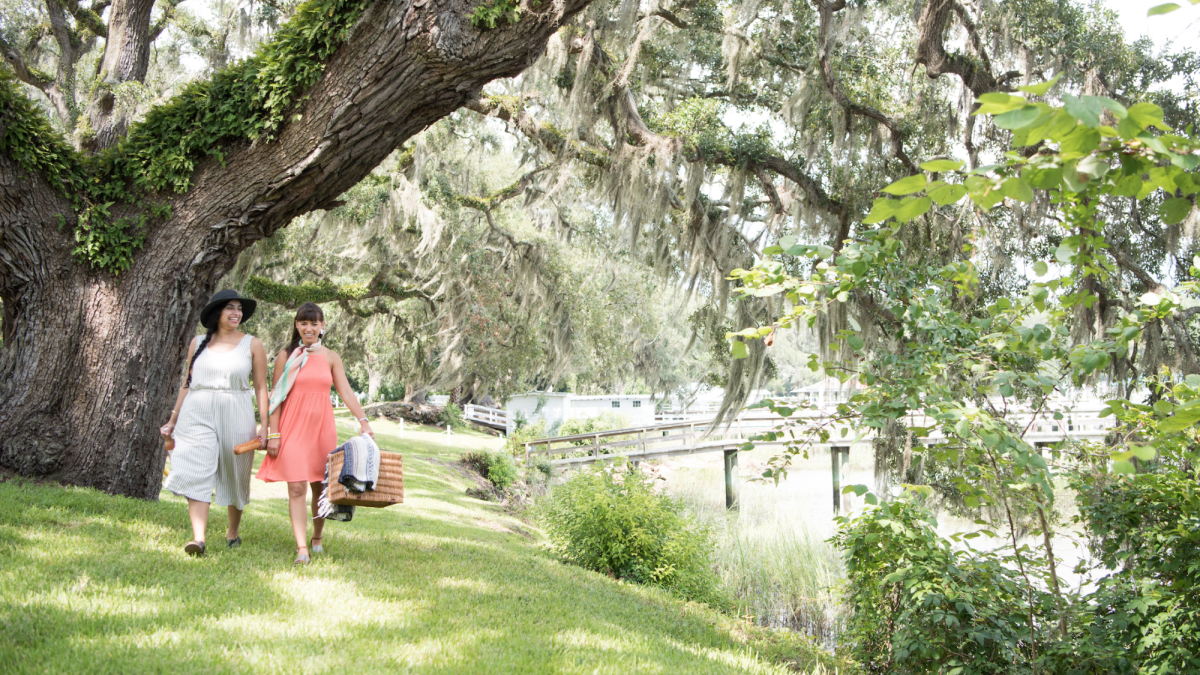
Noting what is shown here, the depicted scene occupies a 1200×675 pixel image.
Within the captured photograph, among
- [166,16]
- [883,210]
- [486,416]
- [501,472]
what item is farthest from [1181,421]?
[486,416]

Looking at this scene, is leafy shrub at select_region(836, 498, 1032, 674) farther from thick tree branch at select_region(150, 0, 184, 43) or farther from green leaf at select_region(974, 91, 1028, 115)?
thick tree branch at select_region(150, 0, 184, 43)

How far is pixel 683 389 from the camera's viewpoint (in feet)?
139

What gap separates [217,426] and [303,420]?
476mm

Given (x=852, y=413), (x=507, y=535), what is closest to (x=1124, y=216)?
(x=852, y=413)

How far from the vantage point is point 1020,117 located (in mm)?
1058

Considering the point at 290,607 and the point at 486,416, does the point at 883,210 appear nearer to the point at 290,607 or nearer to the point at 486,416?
the point at 290,607

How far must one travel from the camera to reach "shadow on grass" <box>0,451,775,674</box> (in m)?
2.83

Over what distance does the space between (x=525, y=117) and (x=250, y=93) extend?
444 cm

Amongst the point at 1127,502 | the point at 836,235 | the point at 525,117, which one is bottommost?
the point at 1127,502

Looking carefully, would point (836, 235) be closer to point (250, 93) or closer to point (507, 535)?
point (507, 535)

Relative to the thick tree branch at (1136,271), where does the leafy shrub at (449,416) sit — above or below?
below

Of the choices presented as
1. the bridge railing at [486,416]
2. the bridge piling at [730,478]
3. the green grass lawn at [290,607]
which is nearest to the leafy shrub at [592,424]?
the bridge piling at [730,478]

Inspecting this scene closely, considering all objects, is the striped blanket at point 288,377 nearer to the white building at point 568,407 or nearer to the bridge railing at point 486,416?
the white building at point 568,407

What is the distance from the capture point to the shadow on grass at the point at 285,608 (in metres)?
2.83
